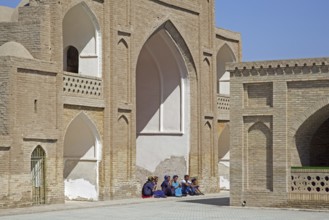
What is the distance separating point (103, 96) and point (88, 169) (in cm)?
216

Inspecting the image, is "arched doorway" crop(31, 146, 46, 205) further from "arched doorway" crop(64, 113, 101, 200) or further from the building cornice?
the building cornice

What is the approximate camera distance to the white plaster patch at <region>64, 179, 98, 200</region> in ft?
72.6

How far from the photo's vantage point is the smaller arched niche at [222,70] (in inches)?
1211

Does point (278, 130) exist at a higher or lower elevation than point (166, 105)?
lower

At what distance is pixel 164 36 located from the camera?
26.1 m

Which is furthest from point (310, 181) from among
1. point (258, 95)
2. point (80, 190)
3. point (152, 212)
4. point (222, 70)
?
point (222, 70)

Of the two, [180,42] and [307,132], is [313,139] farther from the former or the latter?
[180,42]

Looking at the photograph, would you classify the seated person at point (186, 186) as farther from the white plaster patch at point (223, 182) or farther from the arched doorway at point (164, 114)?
the white plaster patch at point (223, 182)

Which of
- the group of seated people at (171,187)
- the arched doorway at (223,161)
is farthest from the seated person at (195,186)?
the arched doorway at (223,161)

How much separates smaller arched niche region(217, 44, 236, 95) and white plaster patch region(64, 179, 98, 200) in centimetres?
987

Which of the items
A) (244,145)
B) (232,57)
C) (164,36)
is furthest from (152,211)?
(232,57)

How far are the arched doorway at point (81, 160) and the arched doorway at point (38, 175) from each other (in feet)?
8.61

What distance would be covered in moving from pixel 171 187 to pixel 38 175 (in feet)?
20.2

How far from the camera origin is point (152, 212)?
58.9ft
